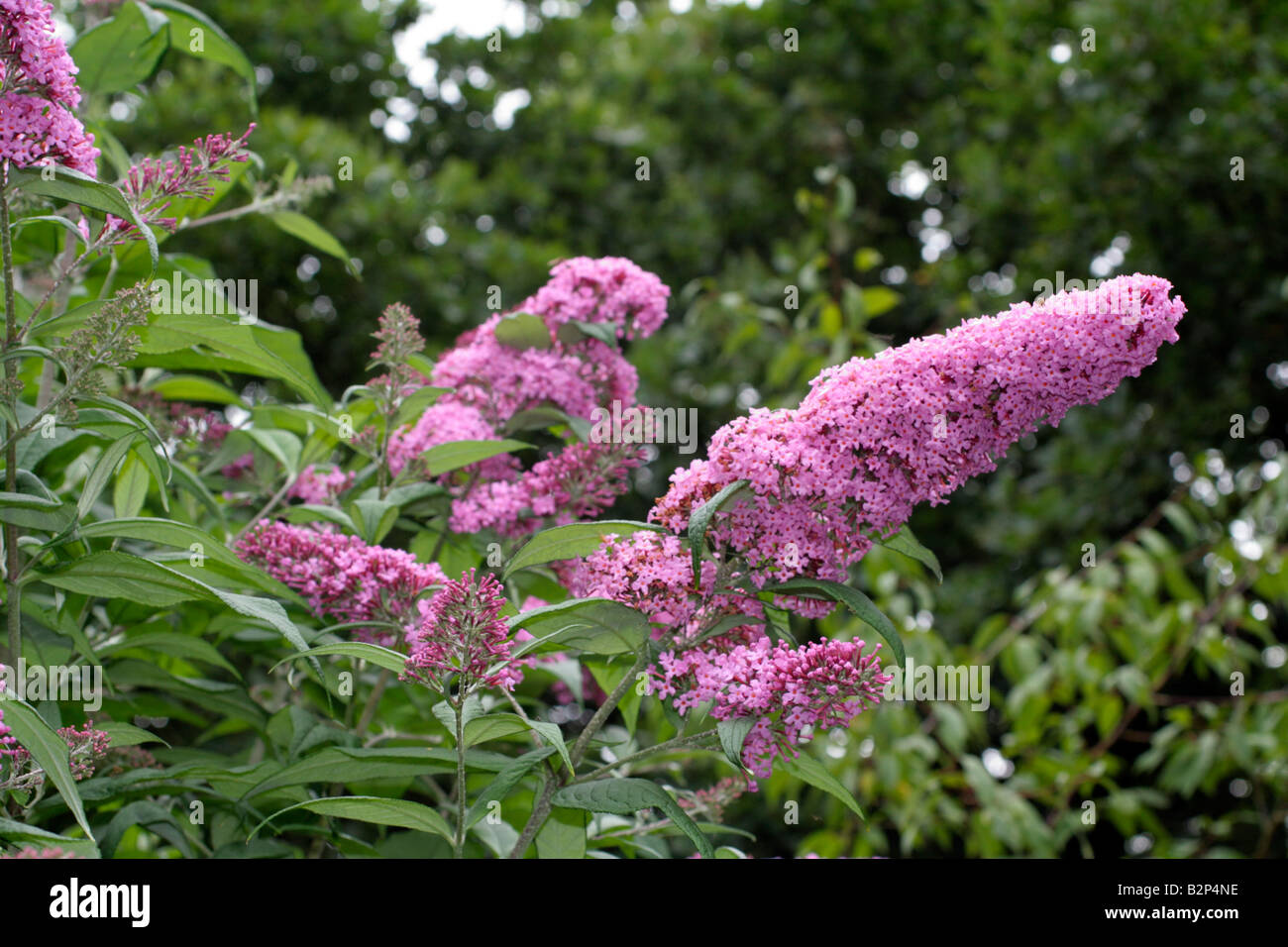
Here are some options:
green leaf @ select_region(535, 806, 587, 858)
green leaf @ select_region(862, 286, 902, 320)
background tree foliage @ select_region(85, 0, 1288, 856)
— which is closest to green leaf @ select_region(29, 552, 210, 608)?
green leaf @ select_region(535, 806, 587, 858)

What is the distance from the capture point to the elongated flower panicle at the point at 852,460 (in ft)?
3.68

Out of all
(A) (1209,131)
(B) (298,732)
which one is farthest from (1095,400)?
(A) (1209,131)

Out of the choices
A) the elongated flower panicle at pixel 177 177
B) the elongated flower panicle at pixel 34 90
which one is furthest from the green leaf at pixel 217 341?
the elongated flower panicle at pixel 34 90

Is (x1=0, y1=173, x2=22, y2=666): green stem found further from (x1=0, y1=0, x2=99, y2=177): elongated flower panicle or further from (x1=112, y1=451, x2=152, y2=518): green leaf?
(x1=112, y1=451, x2=152, y2=518): green leaf

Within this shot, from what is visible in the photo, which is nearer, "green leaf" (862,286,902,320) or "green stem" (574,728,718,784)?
"green stem" (574,728,718,784)

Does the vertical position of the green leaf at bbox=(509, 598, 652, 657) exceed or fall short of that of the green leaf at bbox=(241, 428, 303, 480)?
it falls short

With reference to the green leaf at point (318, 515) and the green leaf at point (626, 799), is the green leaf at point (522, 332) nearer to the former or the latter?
the green leaf at point (318, 515)

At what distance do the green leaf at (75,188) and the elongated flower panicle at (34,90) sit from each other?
22 mm

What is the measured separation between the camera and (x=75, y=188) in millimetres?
1071

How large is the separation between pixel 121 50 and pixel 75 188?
0.62 meters

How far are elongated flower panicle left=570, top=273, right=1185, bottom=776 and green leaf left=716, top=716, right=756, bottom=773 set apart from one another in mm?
12

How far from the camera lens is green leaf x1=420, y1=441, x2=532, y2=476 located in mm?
1397

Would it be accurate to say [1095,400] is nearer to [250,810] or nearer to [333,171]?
[250,810]

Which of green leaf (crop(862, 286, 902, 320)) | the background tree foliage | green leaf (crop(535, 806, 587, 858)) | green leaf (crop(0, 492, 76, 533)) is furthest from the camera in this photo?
the background tree foliage
